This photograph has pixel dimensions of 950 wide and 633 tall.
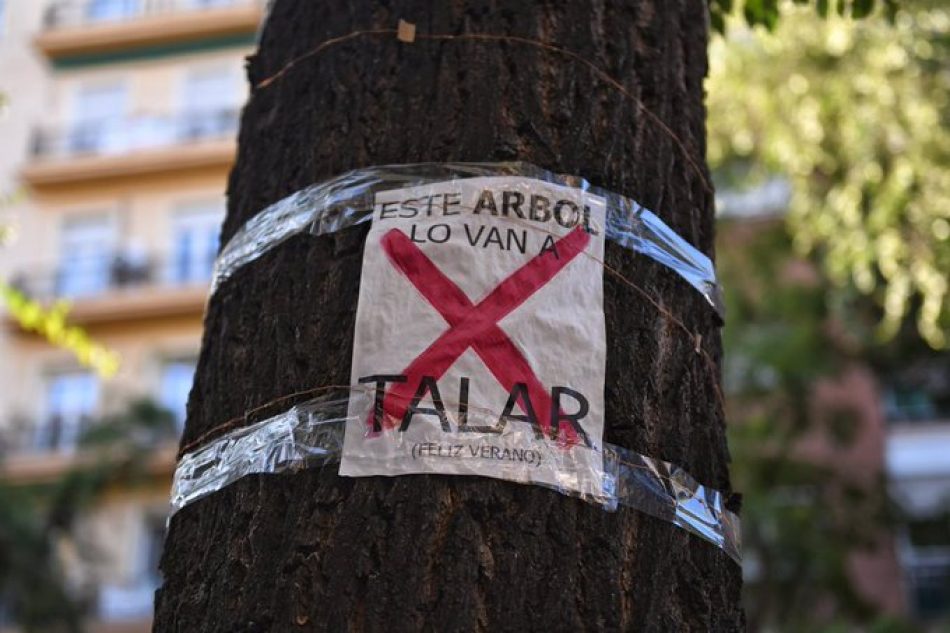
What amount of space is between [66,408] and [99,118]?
586cm

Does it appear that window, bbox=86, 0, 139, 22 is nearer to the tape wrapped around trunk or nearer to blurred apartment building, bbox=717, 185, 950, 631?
blurred apartment building, bbox=717, 185, 950, 631

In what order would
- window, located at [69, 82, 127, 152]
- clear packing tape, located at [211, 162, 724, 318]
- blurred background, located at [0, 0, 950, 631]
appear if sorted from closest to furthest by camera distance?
clear packing tape, located at [211, 162, 724, 318] < blurred background, located at [0, 0, 950, 631] < window, located at [69, 82, 127, 152]

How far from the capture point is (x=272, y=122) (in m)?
2.59

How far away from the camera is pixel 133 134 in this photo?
27.0 meters

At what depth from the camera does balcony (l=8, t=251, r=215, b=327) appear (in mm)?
25406

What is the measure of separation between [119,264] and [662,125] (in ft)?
80.0

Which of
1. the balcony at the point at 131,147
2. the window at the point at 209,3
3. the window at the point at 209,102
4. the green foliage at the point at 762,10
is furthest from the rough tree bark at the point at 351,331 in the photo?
the window at the point at 209,3

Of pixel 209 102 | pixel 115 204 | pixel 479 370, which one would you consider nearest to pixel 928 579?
pixel 209 102

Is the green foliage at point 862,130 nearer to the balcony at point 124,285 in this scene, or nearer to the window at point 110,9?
the balcony at point 124,285

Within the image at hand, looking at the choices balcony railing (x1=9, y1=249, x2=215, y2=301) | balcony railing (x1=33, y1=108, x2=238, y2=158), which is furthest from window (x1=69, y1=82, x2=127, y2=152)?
balcony railing (x1=9, y1=249, x2=215, y2=301)

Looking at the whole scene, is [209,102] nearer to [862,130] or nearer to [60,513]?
[60,513]

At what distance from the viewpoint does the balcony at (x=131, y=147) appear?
86.5 feet

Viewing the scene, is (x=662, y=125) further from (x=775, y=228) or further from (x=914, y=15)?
(x=775, y=228)

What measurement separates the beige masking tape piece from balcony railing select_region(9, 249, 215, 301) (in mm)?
23360
